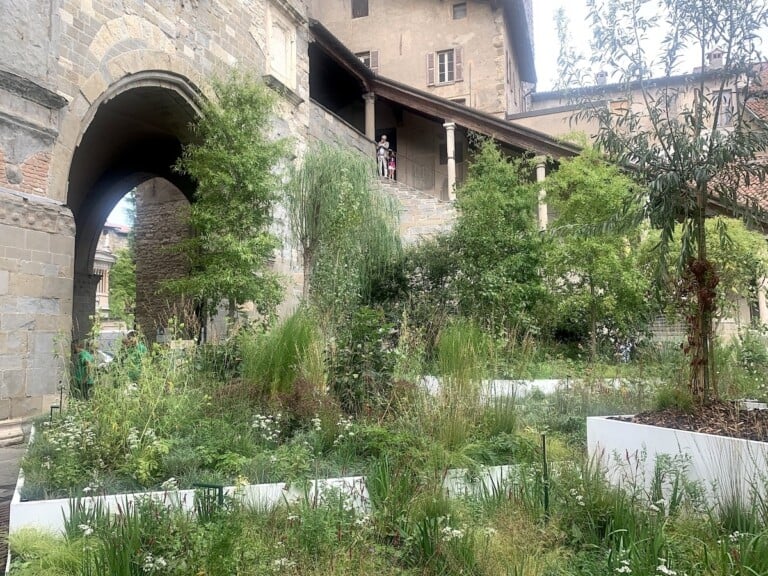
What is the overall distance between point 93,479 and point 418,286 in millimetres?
9064

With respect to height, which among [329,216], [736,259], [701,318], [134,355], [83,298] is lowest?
[134,355]

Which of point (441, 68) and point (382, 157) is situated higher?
point (441, 68)

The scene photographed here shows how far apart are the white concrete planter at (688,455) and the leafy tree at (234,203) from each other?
6.33 metres

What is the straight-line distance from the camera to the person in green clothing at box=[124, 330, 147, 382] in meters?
5.34

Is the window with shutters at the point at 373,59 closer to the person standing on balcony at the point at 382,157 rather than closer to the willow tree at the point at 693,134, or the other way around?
the person standing on balcony at the point at 382,157

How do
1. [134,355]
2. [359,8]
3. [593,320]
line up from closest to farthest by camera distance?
[134,355] < [593,320] < [359,8]

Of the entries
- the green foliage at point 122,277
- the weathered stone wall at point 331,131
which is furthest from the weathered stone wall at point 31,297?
the green foliage at point 122,277

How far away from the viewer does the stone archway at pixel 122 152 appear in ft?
35.0

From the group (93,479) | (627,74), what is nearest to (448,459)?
(93,479)

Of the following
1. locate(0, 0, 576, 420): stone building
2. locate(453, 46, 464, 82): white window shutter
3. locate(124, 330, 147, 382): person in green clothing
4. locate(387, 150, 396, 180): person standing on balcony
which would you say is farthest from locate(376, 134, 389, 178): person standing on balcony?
locate(124, 330, 147, 382): person in green clothing

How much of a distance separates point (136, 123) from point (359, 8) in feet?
40.3

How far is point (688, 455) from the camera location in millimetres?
3934

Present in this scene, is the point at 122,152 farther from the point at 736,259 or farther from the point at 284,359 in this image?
the point at 736,259

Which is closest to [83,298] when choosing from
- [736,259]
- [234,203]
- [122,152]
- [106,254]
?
[122,152]
